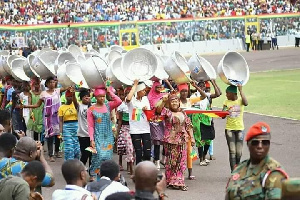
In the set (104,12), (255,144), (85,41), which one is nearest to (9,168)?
(255,144)

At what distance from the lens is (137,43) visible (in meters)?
52.9

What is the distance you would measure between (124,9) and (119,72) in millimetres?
45271

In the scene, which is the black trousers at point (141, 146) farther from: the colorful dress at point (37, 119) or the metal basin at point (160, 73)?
the colorful dress at point (37, 119)

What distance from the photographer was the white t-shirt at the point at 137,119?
12.6 m

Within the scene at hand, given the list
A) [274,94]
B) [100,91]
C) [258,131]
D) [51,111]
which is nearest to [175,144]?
[100,91]

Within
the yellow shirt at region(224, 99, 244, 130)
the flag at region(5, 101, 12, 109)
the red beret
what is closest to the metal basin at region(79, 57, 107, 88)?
the yellow shirt at region(224, 99, 244, 130)

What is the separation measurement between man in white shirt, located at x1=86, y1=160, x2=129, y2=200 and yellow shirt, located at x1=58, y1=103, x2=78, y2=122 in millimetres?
6215

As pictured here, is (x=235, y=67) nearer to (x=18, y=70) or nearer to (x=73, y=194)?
(x=18, y=70)

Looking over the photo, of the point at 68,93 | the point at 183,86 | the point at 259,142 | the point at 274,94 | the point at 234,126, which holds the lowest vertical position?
the point at 274,94

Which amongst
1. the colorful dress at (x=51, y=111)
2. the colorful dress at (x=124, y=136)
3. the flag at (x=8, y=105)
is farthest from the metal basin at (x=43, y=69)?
the colorful dress at (x=124, y=136)

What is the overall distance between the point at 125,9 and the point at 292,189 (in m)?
54.0

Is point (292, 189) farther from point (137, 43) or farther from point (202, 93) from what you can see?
point (137, 43)

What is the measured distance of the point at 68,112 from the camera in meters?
13.8

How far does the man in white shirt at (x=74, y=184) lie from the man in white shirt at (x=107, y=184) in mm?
396
